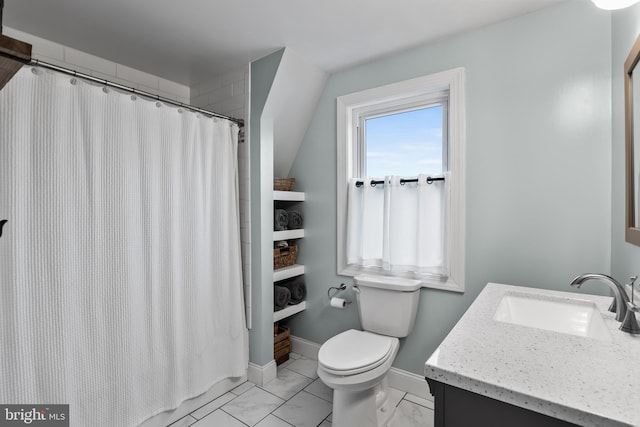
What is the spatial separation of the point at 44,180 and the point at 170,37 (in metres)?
1.07

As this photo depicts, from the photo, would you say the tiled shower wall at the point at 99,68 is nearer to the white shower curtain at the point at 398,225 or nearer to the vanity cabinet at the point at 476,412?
the white shower curtain at the point at 398,225

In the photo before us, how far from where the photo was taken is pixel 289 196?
250 centimetres

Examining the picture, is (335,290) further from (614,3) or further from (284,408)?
(614,3)

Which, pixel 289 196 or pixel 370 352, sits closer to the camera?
pixel 370 352

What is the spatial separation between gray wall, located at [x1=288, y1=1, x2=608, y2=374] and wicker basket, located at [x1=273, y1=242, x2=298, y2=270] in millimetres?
1051

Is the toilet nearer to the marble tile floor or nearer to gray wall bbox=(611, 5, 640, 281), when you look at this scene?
the marble tile floor

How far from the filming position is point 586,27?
5.23 ft

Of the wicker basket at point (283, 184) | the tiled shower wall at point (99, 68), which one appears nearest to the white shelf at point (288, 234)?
the wicker basket at point (283, 184)

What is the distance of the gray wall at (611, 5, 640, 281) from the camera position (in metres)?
1.27

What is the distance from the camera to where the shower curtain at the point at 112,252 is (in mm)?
1357

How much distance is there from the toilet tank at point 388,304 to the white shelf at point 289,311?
Result: 656 mm

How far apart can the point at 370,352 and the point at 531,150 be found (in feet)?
4.58

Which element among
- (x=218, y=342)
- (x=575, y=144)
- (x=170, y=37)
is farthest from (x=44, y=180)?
(x=575, y=144)

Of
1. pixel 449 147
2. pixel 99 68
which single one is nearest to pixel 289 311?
pixel 449 147
